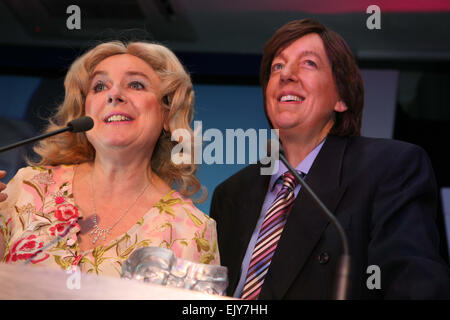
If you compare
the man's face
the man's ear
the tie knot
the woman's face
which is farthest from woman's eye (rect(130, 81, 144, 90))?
the man's ear

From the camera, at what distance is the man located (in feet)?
5.49

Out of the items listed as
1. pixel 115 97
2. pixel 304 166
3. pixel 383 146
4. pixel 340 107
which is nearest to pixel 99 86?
pixel 115 97

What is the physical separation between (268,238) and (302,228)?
136 millimetres

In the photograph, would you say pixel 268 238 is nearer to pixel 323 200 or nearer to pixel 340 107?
pixel 323 200

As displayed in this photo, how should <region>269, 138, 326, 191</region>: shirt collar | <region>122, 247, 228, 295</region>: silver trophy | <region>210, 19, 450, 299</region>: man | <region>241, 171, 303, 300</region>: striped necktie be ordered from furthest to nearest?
<region>269, 138, 326, 191</region>: shirt collar < <region>241, 171, 303, 300</region>: striped necktie < <region>210, 19, 450, 299</region>: man < <region>122, 247, 228, 295</region>: silver trophy

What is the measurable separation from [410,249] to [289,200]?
45 cm

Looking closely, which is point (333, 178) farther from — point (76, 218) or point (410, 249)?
point (76, 218)

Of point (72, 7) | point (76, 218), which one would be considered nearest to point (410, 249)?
point (76, 218)

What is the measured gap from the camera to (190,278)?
51.2 inches

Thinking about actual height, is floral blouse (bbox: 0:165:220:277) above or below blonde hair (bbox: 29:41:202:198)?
below

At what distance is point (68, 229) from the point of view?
176 cm

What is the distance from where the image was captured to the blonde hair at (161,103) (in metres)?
2.02

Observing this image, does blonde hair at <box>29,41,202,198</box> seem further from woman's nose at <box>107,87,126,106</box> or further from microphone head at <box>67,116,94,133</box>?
microphone head at <box>67,116,94,133</box>

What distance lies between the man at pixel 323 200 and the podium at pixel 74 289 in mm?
638
